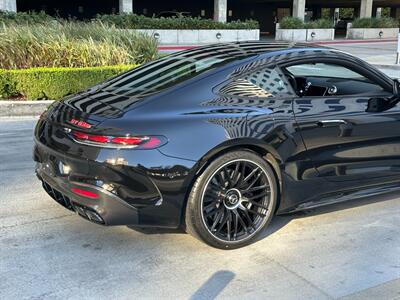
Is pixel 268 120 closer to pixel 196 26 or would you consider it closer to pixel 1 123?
pixel 1 123

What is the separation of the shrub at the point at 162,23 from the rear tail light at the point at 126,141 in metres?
21.6

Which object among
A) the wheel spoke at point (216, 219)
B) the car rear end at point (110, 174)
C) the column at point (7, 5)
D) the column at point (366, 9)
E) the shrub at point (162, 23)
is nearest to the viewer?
the car rear end at point (110, 174)

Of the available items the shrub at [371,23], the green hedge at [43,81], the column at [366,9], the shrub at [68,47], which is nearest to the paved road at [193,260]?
the green hedge at [43,81]

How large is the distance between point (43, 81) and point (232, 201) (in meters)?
6.50

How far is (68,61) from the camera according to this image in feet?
33.8

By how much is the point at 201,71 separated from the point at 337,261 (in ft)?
6.02

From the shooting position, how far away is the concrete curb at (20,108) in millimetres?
8891

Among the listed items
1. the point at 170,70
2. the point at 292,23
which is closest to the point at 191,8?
the point at 292,23

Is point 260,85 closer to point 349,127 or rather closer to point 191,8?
point 349,127

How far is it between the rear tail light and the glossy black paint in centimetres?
4

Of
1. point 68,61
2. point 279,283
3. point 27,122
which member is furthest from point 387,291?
point 68,61

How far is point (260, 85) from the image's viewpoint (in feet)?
13.5

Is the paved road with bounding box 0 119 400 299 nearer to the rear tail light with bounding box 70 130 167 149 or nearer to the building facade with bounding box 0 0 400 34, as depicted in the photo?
the rear tail light with bounding box 70 130 167 149

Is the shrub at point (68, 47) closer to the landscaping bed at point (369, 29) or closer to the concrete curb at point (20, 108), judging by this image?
the concrete curb at point (20, 108)
